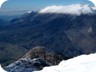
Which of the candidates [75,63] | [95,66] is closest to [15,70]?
[75,63]

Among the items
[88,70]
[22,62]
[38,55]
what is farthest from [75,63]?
[38,55]

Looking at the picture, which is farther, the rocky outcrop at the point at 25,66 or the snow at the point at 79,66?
the rocky outcrop at the point at 25,66

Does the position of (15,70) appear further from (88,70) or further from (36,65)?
(88,70)

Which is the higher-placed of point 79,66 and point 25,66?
point 79,66

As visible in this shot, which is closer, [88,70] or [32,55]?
[88,70]

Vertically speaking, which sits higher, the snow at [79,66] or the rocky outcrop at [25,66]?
the snow at [79,66]

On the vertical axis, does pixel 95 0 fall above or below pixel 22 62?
above

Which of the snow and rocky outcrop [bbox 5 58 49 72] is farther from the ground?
the snow

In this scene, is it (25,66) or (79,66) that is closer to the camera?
(79,66)

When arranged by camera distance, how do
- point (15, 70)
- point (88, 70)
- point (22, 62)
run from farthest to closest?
point (22, 62) → point (15, 70) → point (88, 70)

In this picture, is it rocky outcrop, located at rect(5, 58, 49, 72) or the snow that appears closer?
the snow

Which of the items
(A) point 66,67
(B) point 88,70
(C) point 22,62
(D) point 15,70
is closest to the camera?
(B) point 88,70
